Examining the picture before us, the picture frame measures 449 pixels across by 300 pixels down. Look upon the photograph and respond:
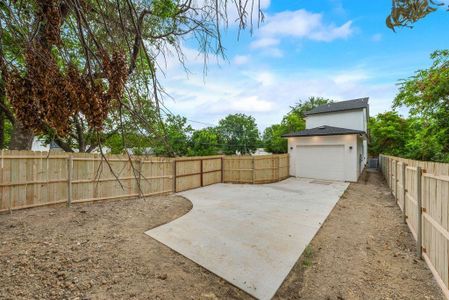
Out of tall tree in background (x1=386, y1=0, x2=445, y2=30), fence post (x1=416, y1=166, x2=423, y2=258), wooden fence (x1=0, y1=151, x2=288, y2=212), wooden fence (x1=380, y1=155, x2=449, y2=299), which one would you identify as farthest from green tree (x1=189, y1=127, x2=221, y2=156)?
tall tree in background (x1=386, y1=0, x2=445, y2=30)

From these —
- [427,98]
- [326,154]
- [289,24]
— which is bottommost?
[326,154]

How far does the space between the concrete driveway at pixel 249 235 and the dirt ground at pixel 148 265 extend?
0.18 m

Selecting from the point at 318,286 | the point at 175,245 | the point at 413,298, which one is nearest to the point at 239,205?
the point at 175,245

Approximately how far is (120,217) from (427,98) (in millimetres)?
11231

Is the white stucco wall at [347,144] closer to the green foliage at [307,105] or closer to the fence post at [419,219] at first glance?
the fence post at [419,219]

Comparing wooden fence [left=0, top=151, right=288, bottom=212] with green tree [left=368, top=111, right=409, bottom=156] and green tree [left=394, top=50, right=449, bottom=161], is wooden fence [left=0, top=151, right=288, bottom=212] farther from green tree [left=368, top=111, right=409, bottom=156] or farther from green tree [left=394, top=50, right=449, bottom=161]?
green tree [left=368, top=111, right=409, bottom=156]

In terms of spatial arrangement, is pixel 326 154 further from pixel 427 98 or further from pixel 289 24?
pixel 289 24

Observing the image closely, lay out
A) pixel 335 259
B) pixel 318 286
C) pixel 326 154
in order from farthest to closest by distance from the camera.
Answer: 1. pixel 326 154
2. pixel 335 259
3. pixel 318 286

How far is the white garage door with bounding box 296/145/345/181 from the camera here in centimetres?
1263

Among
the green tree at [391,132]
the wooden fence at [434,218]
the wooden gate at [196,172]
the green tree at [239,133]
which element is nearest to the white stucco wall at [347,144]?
the wooden gate at [196,172]

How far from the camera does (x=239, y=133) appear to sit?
38.4 meters

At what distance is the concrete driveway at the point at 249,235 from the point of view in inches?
128

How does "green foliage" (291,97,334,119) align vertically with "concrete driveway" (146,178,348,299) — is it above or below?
above

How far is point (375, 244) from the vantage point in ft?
14.0
